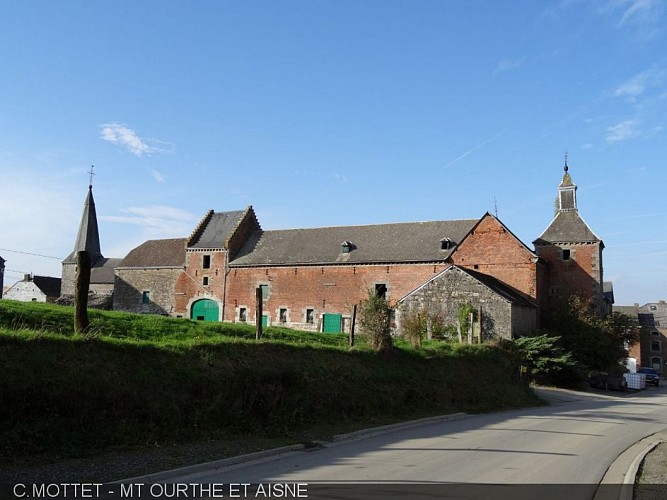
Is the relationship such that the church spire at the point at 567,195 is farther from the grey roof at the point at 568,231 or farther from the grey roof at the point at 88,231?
the grey roof at the point at 88,231

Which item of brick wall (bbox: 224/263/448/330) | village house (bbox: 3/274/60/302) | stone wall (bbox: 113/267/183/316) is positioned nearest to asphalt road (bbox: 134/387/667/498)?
brick wall (bbox: 224/263/448/330)

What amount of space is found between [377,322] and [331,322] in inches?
885

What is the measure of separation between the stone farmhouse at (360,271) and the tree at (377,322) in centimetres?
1378

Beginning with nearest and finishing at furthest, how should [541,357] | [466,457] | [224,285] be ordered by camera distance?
[466,457]
[541,357]
[224,285]

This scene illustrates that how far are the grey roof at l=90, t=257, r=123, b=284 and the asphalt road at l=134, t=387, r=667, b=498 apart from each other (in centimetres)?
4957

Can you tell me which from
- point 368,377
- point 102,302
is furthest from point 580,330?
point 102,302

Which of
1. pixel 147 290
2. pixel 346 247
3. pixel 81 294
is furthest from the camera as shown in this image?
pixel 147 290

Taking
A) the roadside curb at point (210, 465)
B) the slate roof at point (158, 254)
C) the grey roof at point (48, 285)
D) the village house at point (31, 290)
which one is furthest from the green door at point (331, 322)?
the grey roof at point (48, 285)

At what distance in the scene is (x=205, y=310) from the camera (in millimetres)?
45438

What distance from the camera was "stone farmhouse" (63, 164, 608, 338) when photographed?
33000 mm

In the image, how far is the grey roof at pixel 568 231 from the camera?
124ft

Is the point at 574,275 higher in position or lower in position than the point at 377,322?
higher

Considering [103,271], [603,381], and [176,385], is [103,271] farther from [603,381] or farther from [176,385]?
[176,385]

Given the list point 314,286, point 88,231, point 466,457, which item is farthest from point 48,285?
point 466,457
